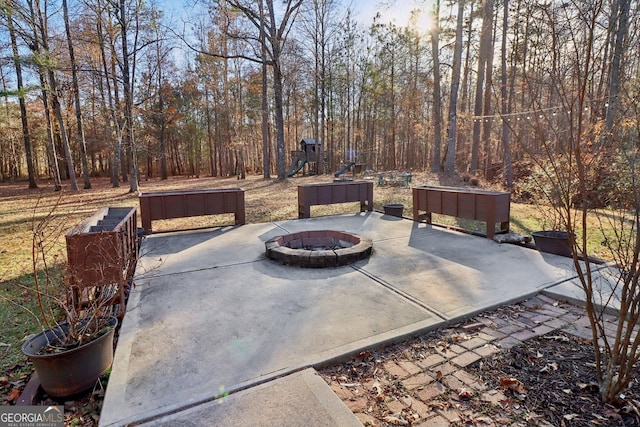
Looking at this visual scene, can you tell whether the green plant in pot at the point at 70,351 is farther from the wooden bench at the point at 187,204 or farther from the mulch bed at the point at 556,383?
the wooden bench at the point at 187,204

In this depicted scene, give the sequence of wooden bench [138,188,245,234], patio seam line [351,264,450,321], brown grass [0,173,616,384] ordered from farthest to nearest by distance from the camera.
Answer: wooden bench [138,188,245,234], brown grass [0,173,616,384], patio seam line [351,264,450,321]

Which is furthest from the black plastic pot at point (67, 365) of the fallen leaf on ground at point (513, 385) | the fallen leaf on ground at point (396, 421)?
the fallen leaf on ground at point (513, 385)

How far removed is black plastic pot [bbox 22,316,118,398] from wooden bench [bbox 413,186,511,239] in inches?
215

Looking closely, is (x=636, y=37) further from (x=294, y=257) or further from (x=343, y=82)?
(x=343, y=82)

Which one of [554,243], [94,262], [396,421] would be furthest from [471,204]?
[94,262]

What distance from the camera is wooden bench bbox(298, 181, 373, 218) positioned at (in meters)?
7.40

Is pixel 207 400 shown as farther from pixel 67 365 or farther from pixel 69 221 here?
pixel 69 221

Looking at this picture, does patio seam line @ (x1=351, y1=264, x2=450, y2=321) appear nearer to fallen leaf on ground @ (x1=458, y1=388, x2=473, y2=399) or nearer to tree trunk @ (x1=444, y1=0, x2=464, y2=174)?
fallen leaf on ground @ (x1=458, y1=388, x2=473, y2=399)

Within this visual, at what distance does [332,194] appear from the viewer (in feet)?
25.2

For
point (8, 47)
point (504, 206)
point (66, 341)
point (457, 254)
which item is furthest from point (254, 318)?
point (8, 47)

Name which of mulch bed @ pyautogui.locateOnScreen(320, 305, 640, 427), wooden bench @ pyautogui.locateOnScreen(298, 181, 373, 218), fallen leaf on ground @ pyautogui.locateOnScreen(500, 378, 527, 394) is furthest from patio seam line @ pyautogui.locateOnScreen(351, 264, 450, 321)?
wooden bench @ pyautogui.locateOnScreen(298, 181, 373, 218)

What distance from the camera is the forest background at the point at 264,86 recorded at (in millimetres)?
11133

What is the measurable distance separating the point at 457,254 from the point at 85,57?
1740 cm

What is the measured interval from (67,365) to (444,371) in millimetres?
2398
